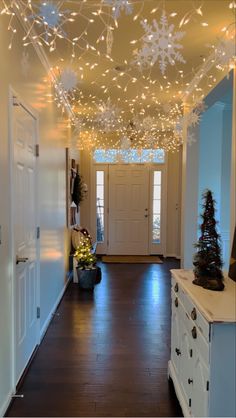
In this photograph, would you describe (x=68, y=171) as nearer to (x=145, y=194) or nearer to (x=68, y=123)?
(x=68, y=123)

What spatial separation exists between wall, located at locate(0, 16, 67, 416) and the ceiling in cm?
25

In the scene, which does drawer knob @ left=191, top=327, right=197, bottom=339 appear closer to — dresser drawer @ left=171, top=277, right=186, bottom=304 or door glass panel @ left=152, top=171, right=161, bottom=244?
dresser drawer @ left=171, top=277, right=186, bottom=304

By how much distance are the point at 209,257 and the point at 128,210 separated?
5362mm

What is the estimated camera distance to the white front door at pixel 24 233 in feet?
7.65

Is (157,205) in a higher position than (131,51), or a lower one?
lower

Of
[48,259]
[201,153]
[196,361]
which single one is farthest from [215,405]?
[201,153]

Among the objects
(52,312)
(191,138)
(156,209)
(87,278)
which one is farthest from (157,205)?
(52,312)

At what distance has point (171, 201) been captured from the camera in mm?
7246

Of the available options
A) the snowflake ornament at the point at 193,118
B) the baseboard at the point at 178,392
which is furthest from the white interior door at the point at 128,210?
the baseboard at the point at 178,392

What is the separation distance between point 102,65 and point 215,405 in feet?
10.7

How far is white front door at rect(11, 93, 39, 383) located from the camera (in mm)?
2332

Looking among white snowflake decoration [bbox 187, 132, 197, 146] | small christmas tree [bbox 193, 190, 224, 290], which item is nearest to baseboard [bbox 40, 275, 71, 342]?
small christmas tree [bbox 193, 190, 224, 290]

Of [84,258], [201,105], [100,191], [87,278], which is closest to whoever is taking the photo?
[201,105]

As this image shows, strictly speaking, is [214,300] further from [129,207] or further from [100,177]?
[100,177]
